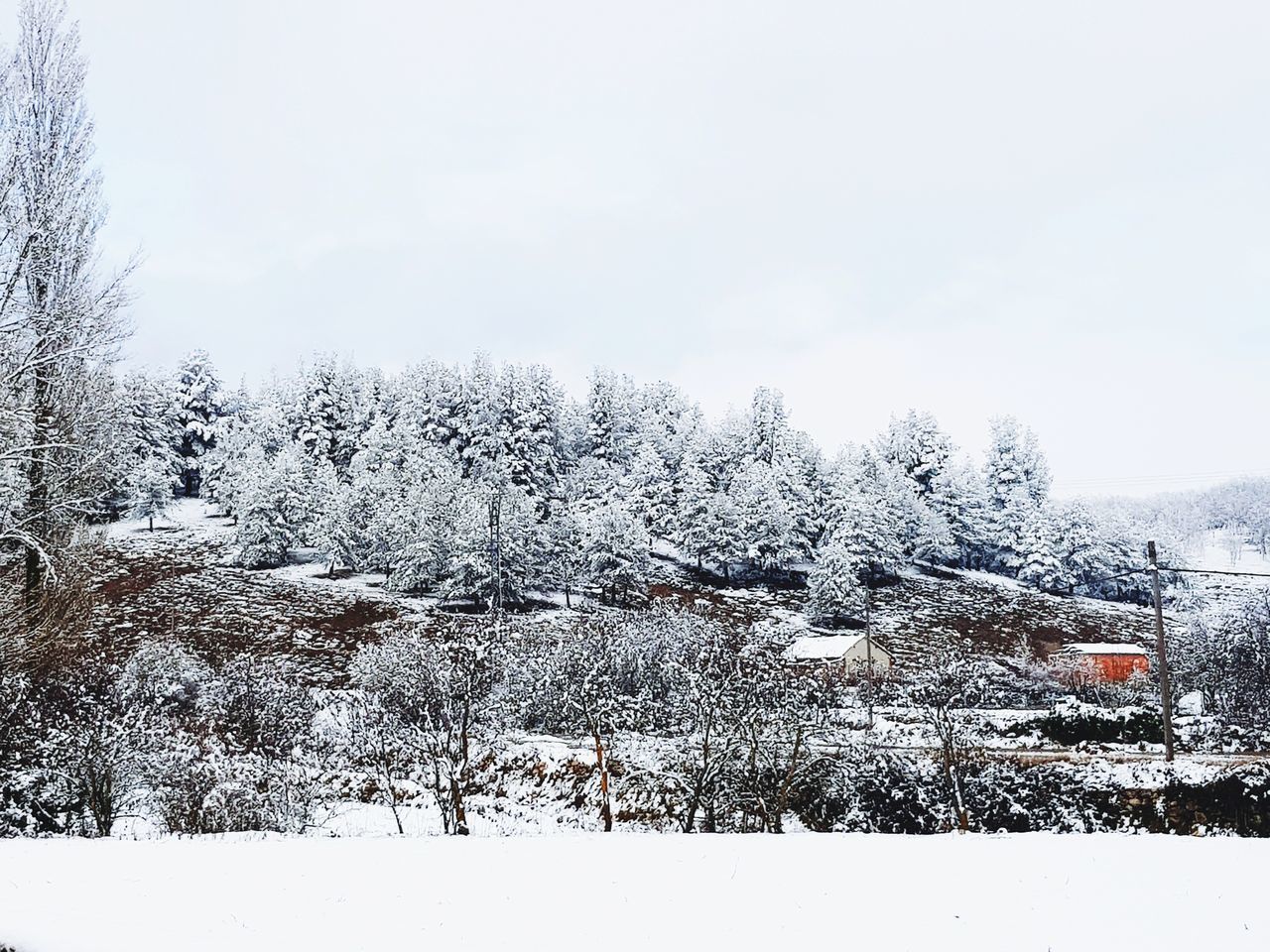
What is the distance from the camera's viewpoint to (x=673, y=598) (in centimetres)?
5812

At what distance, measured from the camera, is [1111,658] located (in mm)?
53812

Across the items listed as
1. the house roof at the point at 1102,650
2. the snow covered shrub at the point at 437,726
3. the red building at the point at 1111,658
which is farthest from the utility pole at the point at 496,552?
the house roof at the point at 1102,650

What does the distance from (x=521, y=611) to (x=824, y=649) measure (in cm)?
1975

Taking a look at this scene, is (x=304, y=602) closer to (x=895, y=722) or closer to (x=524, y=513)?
(x=524, y=513)

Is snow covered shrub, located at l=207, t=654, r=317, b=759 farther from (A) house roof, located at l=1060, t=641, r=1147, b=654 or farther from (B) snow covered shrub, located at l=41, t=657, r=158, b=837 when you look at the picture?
(A) house roof, located at l=1060, t=641, r=1147, b=654

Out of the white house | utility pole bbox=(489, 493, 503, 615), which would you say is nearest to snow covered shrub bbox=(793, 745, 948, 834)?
the white house

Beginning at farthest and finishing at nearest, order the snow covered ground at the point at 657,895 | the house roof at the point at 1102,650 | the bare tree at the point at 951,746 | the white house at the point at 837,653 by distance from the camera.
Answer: the house roof at the point at 1102,650 < the white house at the point at 837,653 < the bare tree at the point at 951,746 < the snow covered ground at the point at 657,895

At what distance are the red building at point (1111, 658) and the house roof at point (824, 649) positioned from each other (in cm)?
1172

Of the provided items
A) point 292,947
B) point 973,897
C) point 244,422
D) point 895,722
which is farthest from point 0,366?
point 244,422

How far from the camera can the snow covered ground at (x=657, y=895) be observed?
792 cm

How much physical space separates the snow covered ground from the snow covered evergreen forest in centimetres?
422

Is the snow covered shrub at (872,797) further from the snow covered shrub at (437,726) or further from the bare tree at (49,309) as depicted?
the bare tree at (49,309)

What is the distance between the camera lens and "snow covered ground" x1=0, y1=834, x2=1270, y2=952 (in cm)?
792

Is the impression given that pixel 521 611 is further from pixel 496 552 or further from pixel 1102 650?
pixel 1102 650
